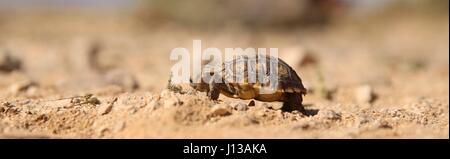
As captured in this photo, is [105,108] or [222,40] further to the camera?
[222,40]

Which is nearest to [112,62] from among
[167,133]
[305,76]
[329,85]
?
[305,76]

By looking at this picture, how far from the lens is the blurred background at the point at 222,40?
743 cm

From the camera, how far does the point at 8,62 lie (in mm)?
7648

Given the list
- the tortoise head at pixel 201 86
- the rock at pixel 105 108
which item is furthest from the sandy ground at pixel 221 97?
the tortoise head at pixel 201 86

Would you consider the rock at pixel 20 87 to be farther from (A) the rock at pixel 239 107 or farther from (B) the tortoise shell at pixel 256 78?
(A) the rock at pixel 239 107

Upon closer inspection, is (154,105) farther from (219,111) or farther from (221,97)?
(221,97)

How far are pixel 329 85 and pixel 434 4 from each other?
8668mm

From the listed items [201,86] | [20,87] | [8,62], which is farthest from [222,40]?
[201,86]

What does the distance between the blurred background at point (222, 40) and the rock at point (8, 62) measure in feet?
0.04

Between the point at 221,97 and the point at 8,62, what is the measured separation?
3.47 meters

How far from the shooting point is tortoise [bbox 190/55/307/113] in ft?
14.5

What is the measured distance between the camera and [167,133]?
385 cm

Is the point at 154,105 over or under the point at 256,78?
under
